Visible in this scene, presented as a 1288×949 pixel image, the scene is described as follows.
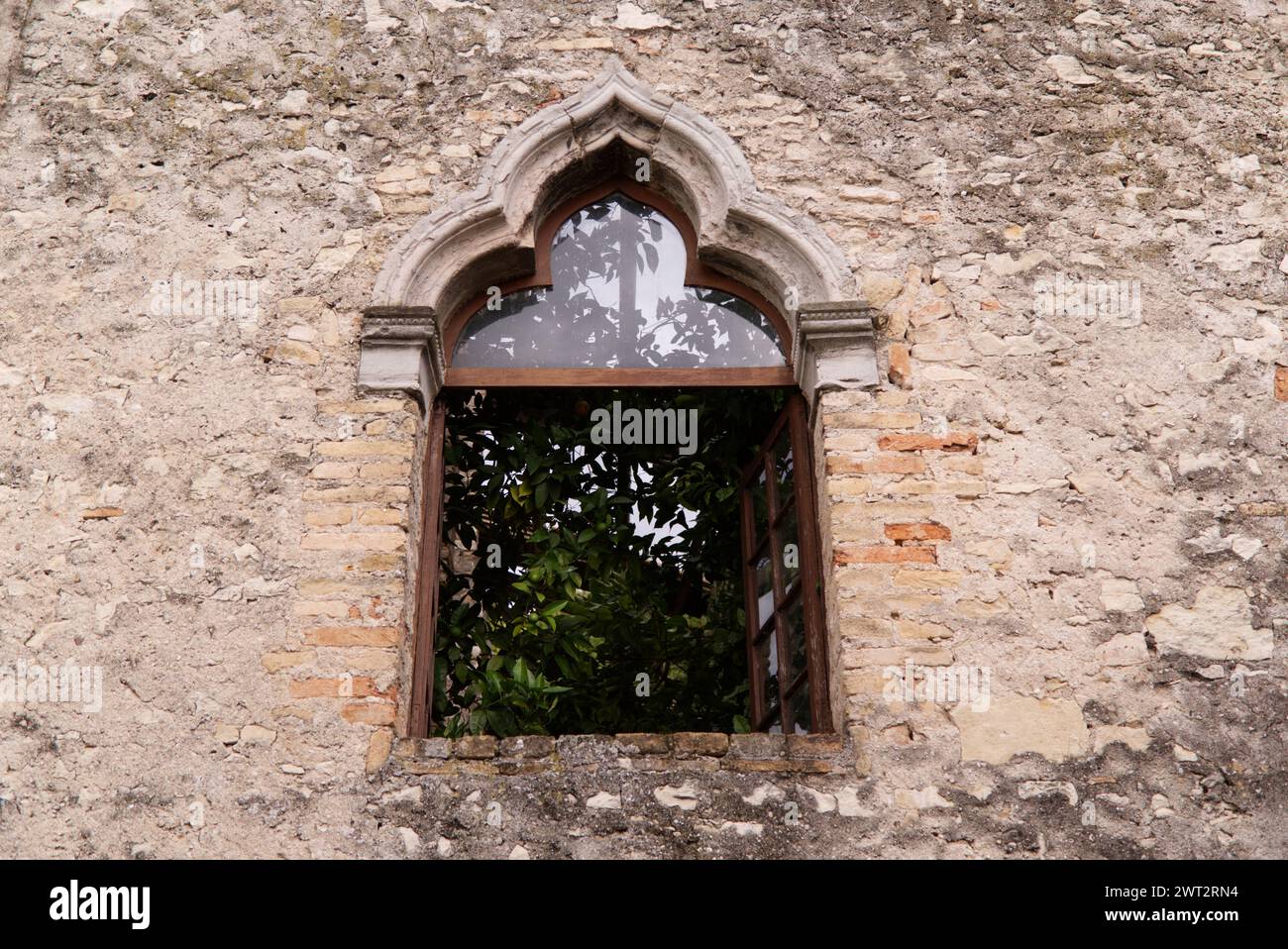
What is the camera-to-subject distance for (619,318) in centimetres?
532

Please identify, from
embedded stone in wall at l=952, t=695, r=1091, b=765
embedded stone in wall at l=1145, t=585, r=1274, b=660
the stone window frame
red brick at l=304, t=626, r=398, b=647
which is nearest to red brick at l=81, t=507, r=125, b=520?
red brick at l=304, t=626, r=398, b=647

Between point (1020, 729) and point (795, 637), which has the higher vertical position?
point (795, 637)

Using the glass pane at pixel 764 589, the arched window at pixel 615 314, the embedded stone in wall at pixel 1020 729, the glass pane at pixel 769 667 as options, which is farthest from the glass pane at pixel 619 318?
the embedded stone in wall at pixel 1020 729

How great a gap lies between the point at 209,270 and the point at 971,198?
2.75 meters

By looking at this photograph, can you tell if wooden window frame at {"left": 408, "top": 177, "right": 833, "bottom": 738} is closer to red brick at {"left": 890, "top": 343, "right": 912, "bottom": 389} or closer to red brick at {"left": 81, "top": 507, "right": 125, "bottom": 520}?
red brick at {"left": 890, "top": 343, "right": 912, "bottom": 389}

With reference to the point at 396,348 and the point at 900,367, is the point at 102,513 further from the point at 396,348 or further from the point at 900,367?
the point at 900,367

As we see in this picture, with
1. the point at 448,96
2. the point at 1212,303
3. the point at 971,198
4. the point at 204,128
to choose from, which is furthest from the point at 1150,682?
the point at 204,128

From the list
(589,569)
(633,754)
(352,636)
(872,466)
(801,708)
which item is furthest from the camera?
(589,569)

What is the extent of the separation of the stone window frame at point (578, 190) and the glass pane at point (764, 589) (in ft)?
2.15

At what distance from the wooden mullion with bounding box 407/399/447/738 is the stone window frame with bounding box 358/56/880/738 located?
0.01m

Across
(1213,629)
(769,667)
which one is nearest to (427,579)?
(769,667)

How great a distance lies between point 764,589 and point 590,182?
1706mm
